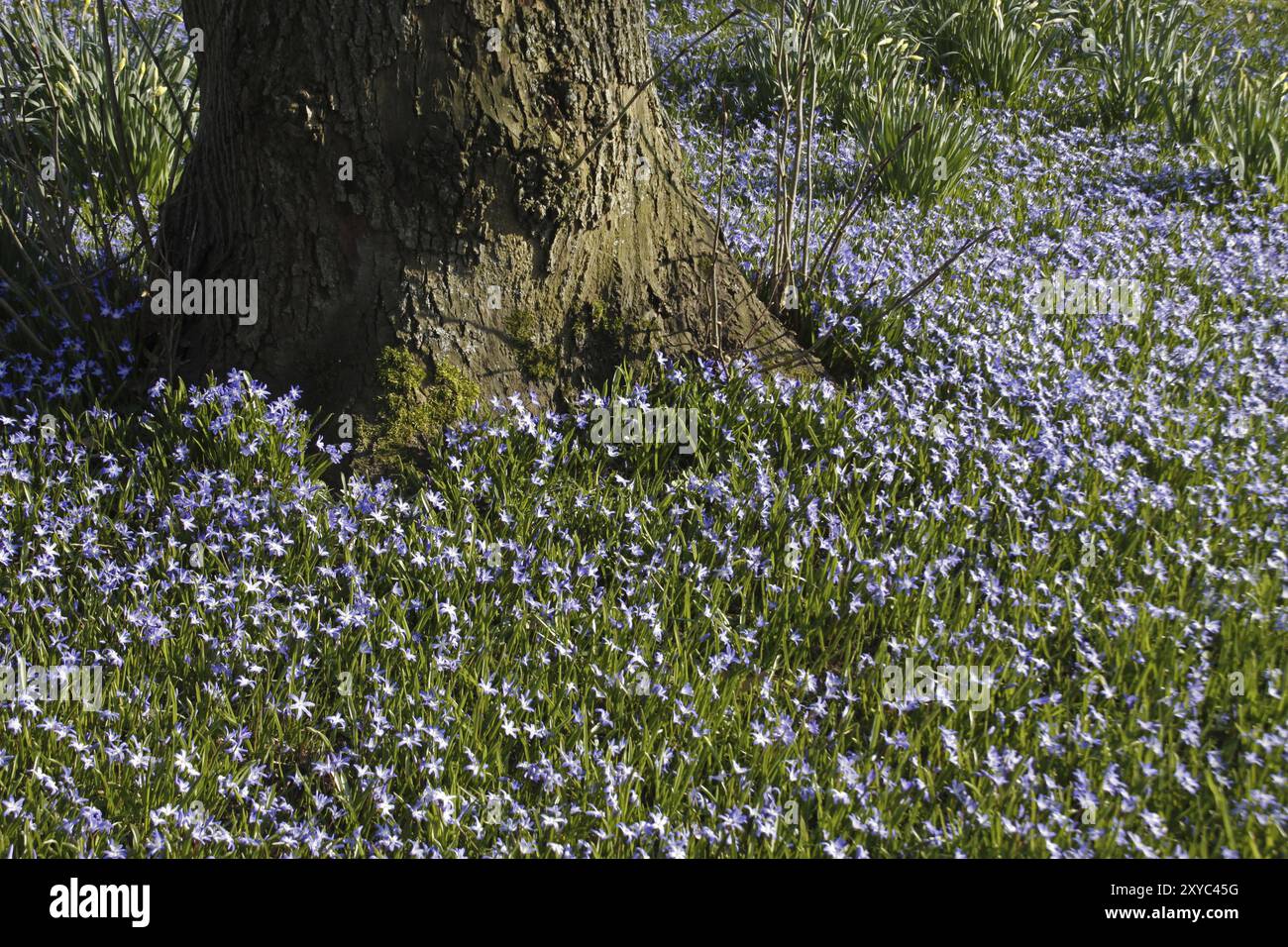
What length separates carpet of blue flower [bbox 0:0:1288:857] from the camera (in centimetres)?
272

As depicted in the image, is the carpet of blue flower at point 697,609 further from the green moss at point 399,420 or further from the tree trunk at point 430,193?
the tree trunk at point 430,193

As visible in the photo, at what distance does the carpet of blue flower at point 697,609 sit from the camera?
2719 millimetres

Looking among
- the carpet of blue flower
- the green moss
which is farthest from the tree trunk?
the carpet of blue flower

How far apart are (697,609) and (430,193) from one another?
1.57m

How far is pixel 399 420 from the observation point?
3.72 meters

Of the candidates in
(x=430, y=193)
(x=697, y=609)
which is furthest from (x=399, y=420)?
(x=697, y=609)

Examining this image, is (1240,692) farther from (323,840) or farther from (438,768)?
(323,840)

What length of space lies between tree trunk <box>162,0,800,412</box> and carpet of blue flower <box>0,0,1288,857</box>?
236 mm

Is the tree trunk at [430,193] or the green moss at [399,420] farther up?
the tree trunk at [430,193]

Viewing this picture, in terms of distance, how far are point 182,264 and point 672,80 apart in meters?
3.74

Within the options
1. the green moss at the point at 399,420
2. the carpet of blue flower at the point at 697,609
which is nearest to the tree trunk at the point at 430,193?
the green moss at the point at 399,420

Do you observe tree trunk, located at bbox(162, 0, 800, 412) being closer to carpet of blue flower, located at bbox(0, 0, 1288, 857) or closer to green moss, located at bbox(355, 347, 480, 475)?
green moss, located at bbox(355, 347, 480, 475)

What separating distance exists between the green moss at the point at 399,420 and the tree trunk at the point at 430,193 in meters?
0.05

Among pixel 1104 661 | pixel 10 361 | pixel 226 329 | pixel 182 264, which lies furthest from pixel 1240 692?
pixel 10 361
